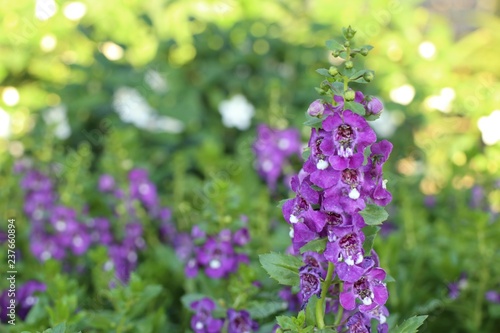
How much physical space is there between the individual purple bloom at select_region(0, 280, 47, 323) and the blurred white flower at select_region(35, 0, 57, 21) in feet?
8.07

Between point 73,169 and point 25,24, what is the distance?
2.25 m

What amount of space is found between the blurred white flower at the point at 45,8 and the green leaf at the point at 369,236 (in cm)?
344

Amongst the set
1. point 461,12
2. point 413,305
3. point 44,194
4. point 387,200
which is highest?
point 461,12

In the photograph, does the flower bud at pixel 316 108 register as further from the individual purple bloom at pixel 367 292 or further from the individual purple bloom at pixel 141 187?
the individual purple bloom at pixel 141 187

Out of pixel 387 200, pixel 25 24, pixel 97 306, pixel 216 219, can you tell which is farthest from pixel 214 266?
pixel 25 24

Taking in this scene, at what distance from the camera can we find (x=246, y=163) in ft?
12.3

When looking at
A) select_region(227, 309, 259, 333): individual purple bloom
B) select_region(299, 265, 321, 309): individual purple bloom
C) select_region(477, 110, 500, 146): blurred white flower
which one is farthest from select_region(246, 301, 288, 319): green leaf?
select_region(477, 110, 500, 146): blurred white flower

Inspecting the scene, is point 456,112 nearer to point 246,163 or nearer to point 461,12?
point 246,163

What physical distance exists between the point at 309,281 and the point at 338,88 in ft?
1.42

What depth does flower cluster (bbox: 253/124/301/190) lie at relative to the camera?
3062 mm

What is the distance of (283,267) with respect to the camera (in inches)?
66.1

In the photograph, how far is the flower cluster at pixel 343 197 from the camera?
151 cm

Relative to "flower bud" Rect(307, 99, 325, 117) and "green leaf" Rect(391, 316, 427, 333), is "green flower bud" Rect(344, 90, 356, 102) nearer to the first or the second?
"flower bud" Rect(307, 99, 325, 117)

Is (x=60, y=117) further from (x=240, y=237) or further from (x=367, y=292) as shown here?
(x=367, y=292)
